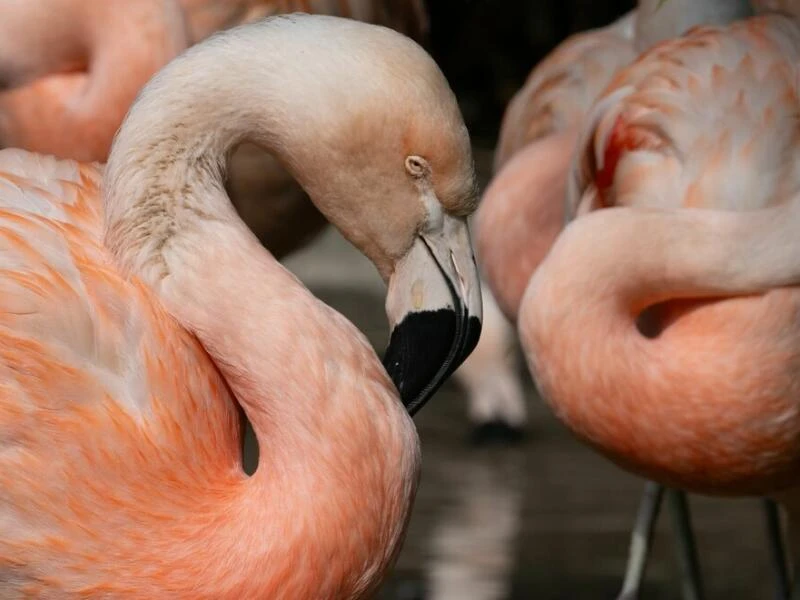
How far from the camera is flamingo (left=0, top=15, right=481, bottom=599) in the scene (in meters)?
2.50

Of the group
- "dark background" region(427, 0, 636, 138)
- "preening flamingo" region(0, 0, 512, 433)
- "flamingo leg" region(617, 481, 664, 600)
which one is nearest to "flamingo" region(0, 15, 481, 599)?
"preening flamingo" region(0, 0, 512, 433)

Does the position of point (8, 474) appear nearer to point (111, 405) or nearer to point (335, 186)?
point (111, 405)

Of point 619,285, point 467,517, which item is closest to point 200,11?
point 619,285

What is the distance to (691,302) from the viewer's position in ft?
11.8

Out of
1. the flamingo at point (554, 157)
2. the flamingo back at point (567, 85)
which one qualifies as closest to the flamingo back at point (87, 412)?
the flamingo at point (554, 157)

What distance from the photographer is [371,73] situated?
8.56 ft

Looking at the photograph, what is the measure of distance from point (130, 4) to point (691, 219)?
1339mm

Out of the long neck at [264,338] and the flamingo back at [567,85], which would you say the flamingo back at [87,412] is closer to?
the long neck at [264,338]

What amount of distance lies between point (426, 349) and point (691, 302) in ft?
3.54

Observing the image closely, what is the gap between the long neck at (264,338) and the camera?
8.27 feet

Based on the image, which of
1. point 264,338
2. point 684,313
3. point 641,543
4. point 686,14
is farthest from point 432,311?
point 686,14

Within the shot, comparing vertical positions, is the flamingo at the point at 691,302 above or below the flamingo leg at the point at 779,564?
above

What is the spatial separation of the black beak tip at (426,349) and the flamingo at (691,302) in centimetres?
84

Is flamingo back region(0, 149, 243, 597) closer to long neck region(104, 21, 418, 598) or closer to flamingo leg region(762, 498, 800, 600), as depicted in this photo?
long neck region(104, 21, 418, 598)
